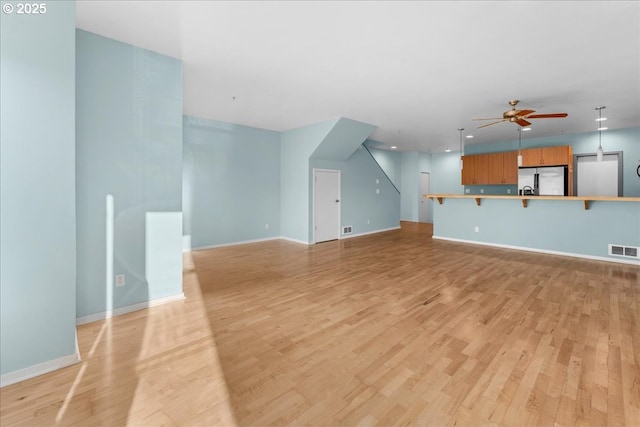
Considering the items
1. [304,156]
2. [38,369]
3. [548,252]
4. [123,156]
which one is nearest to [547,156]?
[548,252]

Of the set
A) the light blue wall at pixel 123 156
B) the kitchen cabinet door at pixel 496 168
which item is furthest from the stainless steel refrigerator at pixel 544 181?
the light blue wall at pixel 123 156

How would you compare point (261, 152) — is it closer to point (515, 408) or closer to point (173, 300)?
point (173, 300)

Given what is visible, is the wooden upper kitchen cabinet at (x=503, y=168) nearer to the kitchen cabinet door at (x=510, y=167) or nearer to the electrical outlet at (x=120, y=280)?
the kitchen cabinet door at (x=510, y=167)

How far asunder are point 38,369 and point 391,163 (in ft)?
33.0

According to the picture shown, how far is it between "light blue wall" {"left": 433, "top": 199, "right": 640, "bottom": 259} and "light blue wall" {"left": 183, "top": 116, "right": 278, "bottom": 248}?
176 inches

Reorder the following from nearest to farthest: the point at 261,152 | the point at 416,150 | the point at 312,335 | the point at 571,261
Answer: the point at 312,335
the point at 571,261
the point at 261,152
the point at 416,150

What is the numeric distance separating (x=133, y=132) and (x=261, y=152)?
399 centimetres

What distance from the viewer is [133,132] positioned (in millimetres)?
2953

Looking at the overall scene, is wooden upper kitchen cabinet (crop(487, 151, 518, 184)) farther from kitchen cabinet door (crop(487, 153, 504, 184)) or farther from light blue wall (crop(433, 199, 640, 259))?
light blue wall (crop(433, 199, 640, 259))

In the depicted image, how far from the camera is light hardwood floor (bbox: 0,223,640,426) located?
1628 millimetres

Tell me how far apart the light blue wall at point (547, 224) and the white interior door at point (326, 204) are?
107 inches

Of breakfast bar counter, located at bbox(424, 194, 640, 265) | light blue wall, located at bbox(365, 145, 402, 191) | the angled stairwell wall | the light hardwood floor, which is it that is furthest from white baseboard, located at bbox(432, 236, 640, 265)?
light blue wall, located at bbox(365, 145, 402, 191)

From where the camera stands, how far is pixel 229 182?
20.8 feet

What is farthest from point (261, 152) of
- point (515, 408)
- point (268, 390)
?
point (515, 408)
